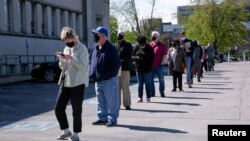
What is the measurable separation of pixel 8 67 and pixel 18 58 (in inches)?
56.6

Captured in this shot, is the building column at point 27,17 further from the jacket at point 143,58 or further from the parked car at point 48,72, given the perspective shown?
the jacket at point 143,58

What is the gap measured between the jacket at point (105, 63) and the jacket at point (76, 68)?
1331 millimetres

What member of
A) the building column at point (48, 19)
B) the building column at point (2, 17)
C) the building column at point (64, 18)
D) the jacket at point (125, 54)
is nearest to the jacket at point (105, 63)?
the jacket at point (125, 54)

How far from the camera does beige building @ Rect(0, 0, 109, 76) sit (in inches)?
1291

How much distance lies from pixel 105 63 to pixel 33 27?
92.9 feet

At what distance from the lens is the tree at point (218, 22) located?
251ft

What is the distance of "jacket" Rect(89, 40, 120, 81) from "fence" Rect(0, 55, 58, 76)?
21.3 meters

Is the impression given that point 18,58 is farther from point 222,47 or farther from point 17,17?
point 222,47

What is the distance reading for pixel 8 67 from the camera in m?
32.3

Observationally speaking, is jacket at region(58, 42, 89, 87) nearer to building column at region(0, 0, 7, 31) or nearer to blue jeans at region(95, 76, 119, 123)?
blue jeans at region(95, 76, 119, 123)

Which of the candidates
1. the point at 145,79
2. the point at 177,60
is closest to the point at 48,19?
the point at 177,60

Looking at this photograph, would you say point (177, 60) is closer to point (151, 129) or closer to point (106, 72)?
point (106, 72)

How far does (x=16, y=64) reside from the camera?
33.3 metres

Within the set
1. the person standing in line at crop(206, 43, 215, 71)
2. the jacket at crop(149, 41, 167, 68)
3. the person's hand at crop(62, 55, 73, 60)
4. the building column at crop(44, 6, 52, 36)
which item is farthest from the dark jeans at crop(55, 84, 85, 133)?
the building column at crop(44, 6, 52, 36)
